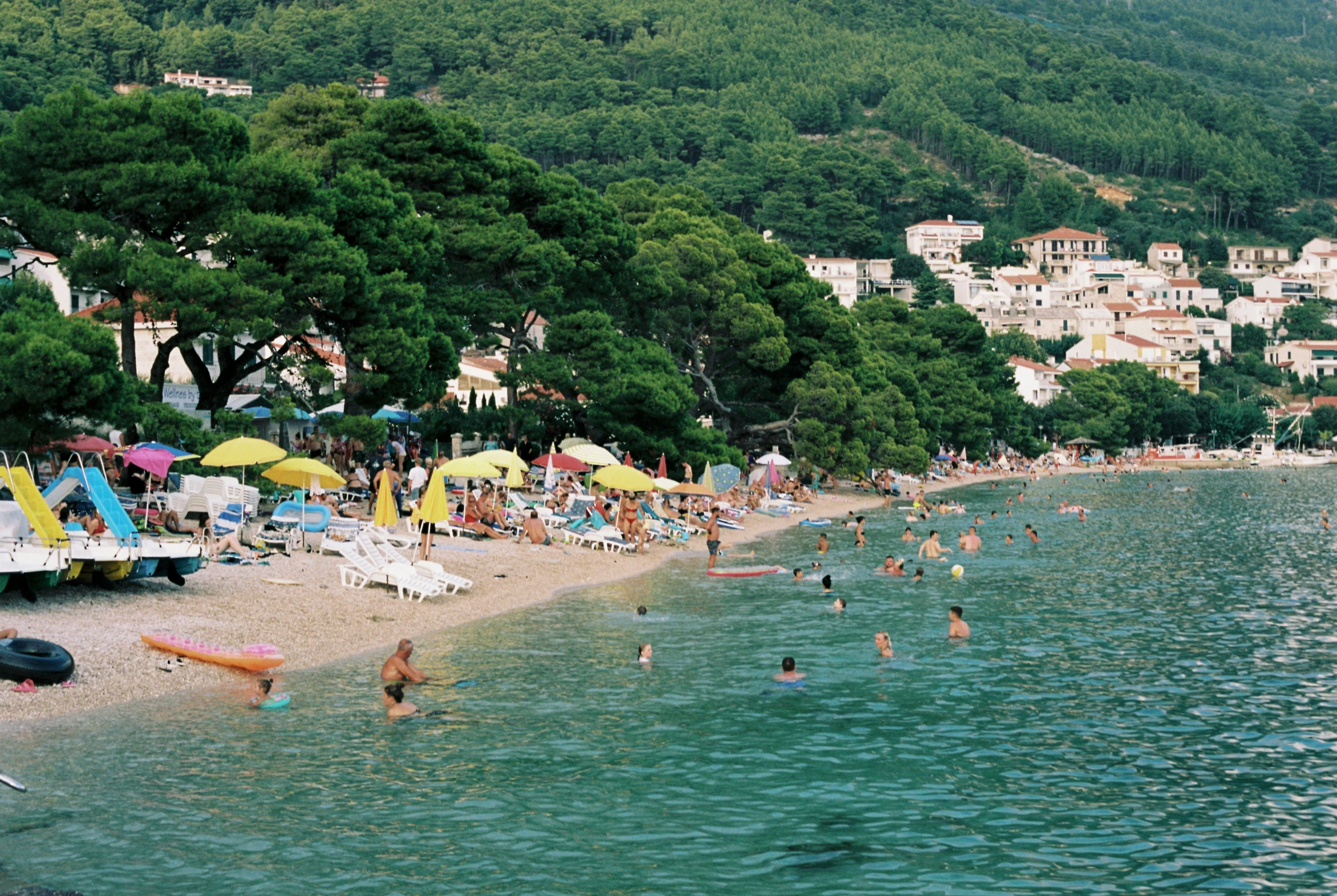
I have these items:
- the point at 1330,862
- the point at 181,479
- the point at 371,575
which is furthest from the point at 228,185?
the point at 1330,862

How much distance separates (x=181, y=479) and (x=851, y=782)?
2036 cm

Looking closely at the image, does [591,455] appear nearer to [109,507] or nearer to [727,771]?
[109,507]

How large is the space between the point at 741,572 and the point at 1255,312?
17703 cm

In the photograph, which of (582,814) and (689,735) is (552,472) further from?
(582,814)

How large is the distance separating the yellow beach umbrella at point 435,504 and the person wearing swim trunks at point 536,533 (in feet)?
20.3

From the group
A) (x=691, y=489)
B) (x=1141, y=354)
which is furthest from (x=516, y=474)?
(x=1141, y=354)

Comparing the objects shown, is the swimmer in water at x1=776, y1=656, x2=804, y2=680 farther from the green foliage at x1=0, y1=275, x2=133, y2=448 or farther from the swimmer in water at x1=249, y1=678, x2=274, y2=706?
the green foliage at x1=0, y1=275, x2=133, y2=448

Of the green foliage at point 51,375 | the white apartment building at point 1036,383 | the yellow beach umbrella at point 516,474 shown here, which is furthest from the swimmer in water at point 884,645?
the white apartment building at point 1036,383

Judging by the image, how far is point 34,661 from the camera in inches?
737

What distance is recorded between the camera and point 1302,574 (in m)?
39.4

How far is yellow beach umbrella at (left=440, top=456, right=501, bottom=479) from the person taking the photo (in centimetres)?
3547

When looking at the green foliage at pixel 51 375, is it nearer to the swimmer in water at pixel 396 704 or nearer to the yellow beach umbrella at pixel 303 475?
the yellow beach umbrella at pixel 303 475

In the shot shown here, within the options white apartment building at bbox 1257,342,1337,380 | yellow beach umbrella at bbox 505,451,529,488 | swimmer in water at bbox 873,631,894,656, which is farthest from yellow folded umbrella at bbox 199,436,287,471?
white apartment building at bbox 1257,342,1337,380

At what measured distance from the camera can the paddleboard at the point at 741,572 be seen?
35.6 meters
